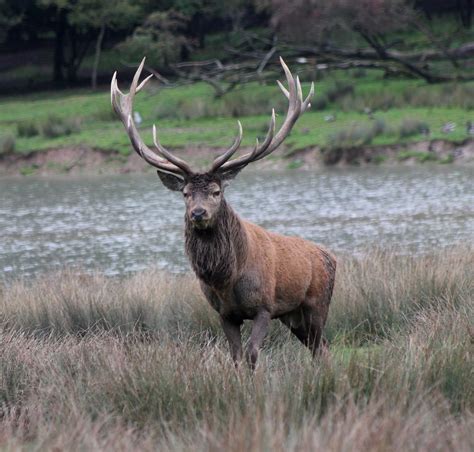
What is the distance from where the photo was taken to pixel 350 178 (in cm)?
2791

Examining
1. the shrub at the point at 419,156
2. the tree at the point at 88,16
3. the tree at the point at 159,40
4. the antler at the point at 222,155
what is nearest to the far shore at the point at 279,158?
the shrub at the point at 419,156

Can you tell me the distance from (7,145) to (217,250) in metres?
27.5

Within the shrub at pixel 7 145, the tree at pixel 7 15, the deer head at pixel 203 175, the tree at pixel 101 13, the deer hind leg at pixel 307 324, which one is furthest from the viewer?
the tree at pixel 7 15

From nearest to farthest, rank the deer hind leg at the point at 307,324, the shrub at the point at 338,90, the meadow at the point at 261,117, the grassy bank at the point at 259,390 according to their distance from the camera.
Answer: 1. the grassy bank at the point at 259,390
2. the deer hind leg at the point at 307,324
3. the meadow at the point at 261,117
4. the shrub at the point at 338,90

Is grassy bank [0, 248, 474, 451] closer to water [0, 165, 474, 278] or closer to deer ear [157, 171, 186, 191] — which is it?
deer ear [157, 171, 186, 191]

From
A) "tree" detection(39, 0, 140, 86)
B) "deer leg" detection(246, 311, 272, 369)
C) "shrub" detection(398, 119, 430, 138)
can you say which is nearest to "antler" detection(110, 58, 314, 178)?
"deer leg" detection(246, 311, 272, 369)

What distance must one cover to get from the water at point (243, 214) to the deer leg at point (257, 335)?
632 centimetres

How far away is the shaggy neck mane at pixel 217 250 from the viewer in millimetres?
8680

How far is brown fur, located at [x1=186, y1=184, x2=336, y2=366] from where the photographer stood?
8.71m

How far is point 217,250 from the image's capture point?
28.5 feet

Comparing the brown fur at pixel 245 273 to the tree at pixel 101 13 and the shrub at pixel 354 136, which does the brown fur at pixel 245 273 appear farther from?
the tree at pixel 101 13

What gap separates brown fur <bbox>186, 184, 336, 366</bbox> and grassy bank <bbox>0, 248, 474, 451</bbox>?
1.24ft

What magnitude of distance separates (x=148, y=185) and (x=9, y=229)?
22.3 ft

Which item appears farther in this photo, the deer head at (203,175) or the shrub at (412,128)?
the shrub at (412,128)
